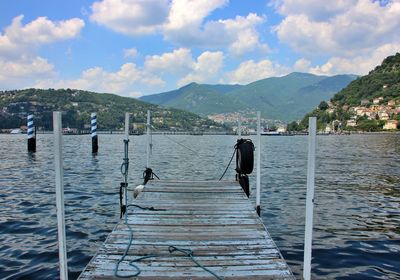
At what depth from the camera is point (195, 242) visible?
586 centimetres

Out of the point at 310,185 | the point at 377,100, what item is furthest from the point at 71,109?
the point at 377,100

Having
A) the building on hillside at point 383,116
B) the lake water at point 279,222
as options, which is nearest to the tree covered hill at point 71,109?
the building on hillside at point 383,116

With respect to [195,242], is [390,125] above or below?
above

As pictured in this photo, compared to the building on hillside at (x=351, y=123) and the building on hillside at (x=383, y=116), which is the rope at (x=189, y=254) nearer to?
the building on hillside at (x=383, y=116)

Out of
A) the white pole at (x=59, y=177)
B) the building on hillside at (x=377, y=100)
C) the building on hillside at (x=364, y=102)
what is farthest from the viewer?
the building on hillside at (x=364, y=102)

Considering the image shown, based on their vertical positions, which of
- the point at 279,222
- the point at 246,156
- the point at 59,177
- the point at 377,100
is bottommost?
the point at 279,222

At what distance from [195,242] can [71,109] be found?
146720mm

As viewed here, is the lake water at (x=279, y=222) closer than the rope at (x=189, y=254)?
No

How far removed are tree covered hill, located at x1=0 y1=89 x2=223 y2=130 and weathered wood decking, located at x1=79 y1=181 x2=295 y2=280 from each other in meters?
108

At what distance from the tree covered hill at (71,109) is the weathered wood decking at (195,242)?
10754cm

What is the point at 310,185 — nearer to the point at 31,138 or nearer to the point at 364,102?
the point at 31,138

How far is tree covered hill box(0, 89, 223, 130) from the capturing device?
132m

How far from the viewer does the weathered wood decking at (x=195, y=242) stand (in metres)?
4.69

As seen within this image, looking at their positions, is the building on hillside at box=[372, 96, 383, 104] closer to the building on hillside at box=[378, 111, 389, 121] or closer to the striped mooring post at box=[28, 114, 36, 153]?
the building on hillside at box=[378, 111, 389, 121]
